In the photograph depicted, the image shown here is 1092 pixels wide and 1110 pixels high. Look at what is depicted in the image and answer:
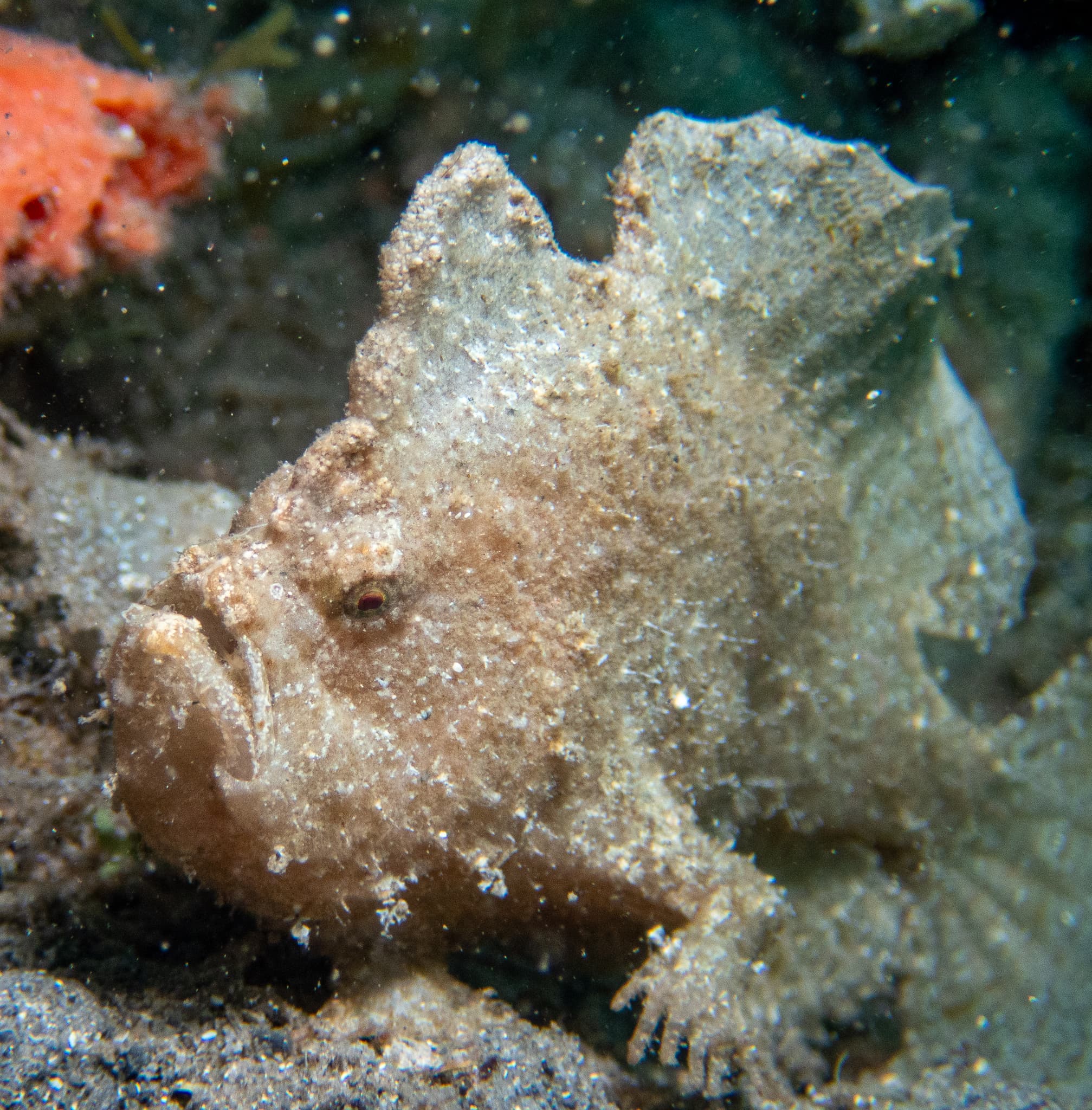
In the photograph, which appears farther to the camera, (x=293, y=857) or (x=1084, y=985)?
(x=1084, y=985)

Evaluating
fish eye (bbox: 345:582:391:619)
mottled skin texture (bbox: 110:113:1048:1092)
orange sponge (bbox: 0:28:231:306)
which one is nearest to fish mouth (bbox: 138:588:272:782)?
mottled skin texture (bbox: 110:113:1048:1092)

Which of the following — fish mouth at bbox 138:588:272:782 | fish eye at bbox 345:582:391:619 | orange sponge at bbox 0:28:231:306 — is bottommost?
fish mouth at bbox 138:588:272:782

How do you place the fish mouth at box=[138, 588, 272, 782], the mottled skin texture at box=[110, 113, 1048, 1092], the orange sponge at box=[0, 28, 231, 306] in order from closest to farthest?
the fish mouth at box=[138, 588, 272, 782] < the mottled skin texture at box=[110, 113, 1048, 1092] < the orange sponge at box=[0, 28, 231, 306]

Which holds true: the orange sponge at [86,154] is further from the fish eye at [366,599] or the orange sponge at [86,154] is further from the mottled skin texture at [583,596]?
the fish eye at [366,599]

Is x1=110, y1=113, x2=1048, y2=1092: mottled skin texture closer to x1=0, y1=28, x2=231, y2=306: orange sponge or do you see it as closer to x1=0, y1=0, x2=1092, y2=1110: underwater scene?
x1=0, y1=0, x2=1092, y2=1110: underwater scene

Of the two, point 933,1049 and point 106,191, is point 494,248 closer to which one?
point 106,191

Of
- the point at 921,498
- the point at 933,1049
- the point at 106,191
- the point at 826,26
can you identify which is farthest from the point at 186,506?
the point at 933,1049

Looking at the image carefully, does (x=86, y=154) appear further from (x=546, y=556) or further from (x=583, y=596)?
(x=583, y=596)
